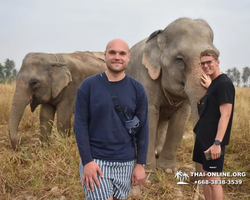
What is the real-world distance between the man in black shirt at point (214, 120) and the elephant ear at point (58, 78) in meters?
3.74

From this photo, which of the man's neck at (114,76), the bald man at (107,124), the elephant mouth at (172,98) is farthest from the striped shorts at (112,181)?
the elephant mouth at (172,98)

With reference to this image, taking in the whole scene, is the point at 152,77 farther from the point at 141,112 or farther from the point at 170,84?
the point at 141,112

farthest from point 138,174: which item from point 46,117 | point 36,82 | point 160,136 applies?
point 46,117

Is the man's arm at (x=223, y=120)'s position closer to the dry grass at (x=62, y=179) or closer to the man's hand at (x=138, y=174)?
the man's hand at (x=138, y=174)

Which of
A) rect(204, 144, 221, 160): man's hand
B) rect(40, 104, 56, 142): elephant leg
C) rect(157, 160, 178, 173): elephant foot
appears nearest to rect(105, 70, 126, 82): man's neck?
rect(204, 144, 221, 160): man's hand

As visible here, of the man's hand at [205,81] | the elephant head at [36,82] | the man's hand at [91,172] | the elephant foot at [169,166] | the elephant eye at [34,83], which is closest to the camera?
the man's hand at [91,172]

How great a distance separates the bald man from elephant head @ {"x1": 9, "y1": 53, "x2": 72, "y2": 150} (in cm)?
320

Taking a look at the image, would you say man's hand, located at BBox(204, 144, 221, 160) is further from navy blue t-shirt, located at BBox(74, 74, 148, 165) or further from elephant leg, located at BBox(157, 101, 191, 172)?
Result: elephant leg, located at BBox(157, 101, 191, 172)

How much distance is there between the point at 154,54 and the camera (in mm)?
3814

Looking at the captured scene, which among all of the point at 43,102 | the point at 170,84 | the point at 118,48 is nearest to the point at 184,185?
the point at 170,84

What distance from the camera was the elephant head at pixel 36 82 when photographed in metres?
5.13

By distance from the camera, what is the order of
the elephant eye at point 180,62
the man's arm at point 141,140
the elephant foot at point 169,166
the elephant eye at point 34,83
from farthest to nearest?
the elephant eye at point 34,83 < the elephant foot at point 169,166 < the elephant eye at point 180,62 < the man's arm at point 141,140

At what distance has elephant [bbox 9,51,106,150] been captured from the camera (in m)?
5.18

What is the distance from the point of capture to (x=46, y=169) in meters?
3.77
